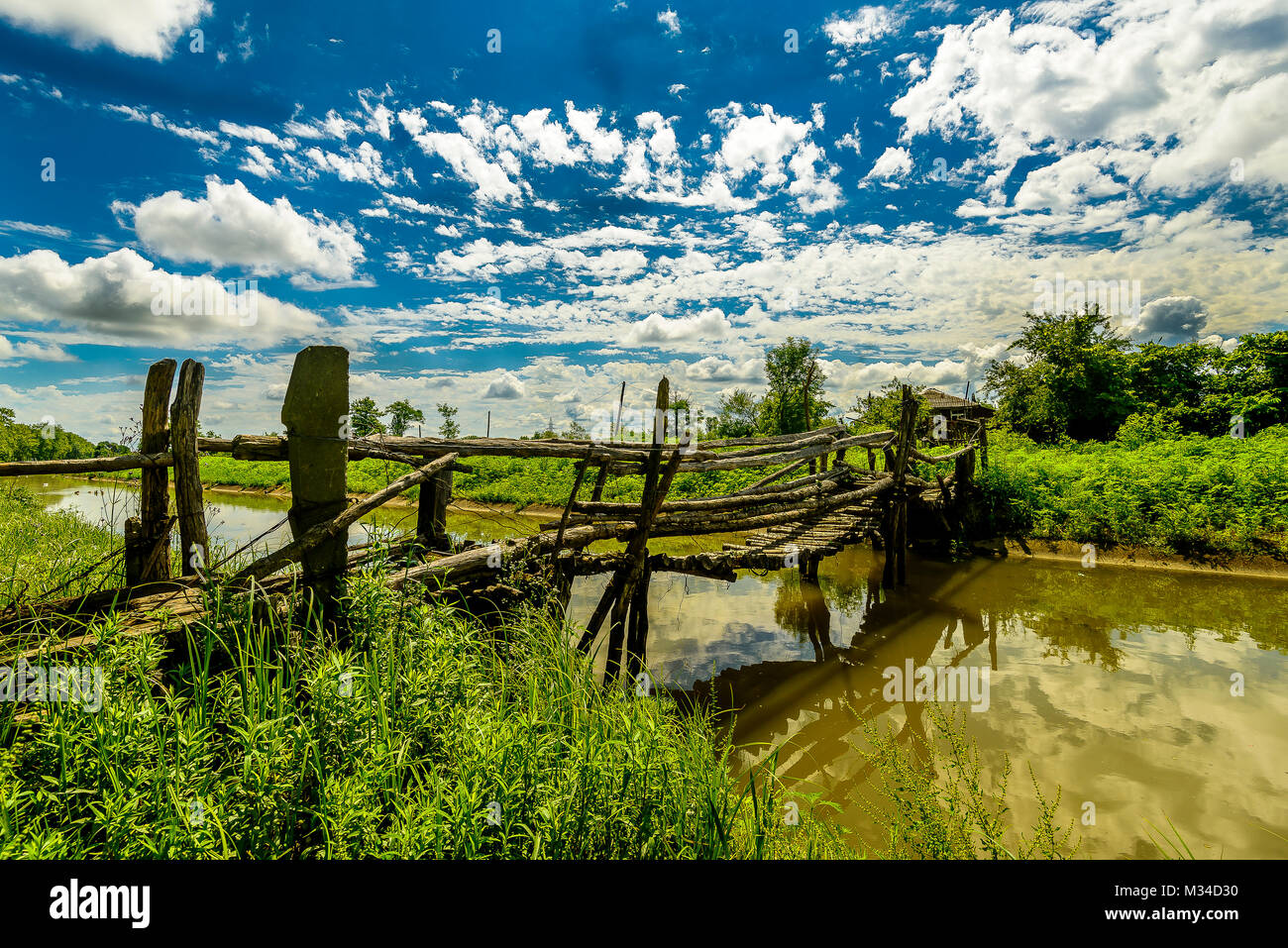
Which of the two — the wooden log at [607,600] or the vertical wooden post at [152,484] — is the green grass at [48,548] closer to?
the vertical wooden post at [152,484]

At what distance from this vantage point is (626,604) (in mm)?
5508

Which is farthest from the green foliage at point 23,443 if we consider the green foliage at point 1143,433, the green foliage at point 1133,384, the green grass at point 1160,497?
the green foliage at point 1133,384

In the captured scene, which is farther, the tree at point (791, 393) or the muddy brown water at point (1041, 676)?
the tree at point (791, 393)

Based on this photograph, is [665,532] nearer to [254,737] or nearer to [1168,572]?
[254,737]

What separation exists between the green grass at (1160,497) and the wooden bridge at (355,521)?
7.31 metres

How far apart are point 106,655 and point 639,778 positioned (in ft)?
6.87

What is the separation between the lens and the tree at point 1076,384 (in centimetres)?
2136

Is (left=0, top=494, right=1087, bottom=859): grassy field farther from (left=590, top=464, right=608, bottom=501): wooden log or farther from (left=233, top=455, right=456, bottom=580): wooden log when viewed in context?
(left=590, top=464, right=608, bottom=501): wooden log

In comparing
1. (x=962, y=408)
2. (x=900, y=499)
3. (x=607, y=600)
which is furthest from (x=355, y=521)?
(x=962, y=408)

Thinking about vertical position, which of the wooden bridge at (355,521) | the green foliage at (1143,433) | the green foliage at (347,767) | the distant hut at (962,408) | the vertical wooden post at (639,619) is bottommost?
the vertical wooden post at (639,619)

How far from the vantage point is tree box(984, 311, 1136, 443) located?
2136cm

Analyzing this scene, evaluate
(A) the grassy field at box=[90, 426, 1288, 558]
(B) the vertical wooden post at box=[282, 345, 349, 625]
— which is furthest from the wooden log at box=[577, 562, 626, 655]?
(A) the grassy field at box=[90, 426, 1288, 558]

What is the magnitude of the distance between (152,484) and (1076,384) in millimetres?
26917
